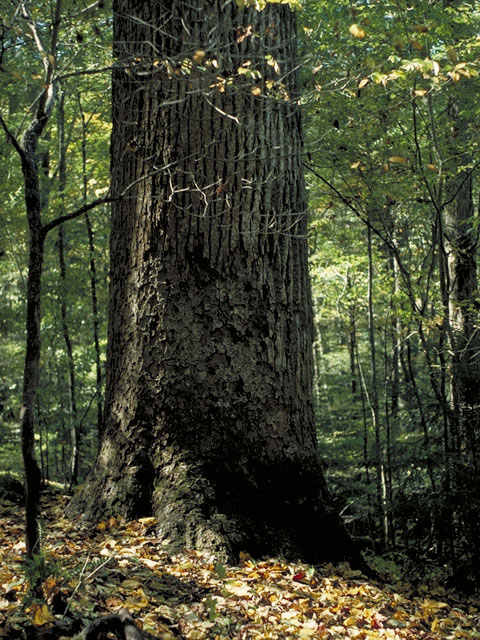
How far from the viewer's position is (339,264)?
1260cm

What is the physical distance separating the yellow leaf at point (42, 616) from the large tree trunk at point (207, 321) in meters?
1.31

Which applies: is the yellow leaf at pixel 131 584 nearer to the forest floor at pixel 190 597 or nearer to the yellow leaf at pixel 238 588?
the forest floor at pixel 190 597

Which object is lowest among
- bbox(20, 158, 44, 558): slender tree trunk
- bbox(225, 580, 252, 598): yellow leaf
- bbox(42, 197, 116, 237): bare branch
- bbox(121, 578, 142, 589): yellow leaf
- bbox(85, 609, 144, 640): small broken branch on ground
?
bbox(225, 580, 252, 598): yellow leaf

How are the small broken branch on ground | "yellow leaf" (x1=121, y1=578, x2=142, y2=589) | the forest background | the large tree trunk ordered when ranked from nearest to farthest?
the small broken branch on ground
"yellow leaf" (x1=121, y1=578, x2=142, y2=589)
the large tree trunk
the forest background

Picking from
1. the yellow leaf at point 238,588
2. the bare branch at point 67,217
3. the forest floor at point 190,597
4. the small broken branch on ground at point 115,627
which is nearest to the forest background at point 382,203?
the bare branch at point 67,217

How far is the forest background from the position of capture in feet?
14.3

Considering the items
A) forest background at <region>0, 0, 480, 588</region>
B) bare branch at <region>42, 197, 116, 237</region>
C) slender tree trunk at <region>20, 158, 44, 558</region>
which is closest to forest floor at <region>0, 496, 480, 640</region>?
slender tree trunk at <region>20, 158, 44, 558</region>

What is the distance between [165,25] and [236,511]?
3242 millimetres

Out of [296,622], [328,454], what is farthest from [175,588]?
[328,454]

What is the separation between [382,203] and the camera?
6406mm

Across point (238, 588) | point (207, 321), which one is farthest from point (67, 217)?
point (238, 588)

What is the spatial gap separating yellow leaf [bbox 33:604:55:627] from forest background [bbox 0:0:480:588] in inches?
74.3

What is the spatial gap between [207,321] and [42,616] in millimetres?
2005

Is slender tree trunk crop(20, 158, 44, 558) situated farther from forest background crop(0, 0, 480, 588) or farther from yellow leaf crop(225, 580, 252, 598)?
yellow leaf crop(225, 580, 252, 598)
